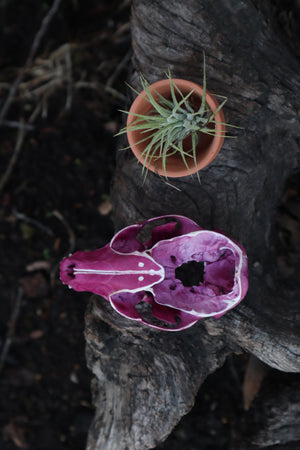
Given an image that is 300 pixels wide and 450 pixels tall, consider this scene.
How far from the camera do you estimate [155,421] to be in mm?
1617

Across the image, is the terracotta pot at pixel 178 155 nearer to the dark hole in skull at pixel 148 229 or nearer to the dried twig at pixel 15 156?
the dark hole in skull at pixel 148 229

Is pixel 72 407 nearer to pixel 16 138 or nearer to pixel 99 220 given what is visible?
pixel 99 220

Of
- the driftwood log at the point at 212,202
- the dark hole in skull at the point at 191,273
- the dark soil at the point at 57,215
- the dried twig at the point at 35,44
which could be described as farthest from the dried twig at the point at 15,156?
the dark hole in skull at the point at 191,273

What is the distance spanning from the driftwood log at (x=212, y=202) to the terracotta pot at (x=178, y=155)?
4.1 inches

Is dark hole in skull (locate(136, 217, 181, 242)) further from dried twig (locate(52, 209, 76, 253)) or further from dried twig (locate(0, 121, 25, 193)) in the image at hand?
dried twig (locate(0, 121, 25, 193))

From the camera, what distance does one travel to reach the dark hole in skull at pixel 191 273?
1.75 m

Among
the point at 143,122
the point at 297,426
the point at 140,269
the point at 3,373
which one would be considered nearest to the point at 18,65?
the point at 143,122

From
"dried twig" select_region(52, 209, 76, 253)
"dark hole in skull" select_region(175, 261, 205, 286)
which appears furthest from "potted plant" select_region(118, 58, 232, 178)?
"dried twig" select_region(52, 209, 76, 253)

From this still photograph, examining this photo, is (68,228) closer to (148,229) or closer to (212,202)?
(148,229)

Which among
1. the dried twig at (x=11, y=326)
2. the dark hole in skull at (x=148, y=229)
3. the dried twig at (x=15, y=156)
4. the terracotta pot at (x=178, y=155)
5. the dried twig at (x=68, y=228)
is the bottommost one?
the dried twig at (x=11, y=326)

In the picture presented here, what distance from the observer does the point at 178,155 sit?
1.55 metres

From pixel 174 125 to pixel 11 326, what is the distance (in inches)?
67.8

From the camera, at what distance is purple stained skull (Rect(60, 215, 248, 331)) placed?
1446 mm

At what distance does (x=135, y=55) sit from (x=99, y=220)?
3.28ft
